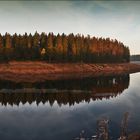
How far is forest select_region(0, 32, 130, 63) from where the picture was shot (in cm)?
12231

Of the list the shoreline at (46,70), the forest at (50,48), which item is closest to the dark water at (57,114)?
the shoreline at (46,70)

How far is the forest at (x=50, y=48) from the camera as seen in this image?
401 feet

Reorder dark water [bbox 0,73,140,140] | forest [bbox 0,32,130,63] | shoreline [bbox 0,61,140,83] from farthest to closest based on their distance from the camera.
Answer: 1. forest [bbox 0,32,130,63]
2. shoreline [bbox 0,61,140,83]
3. dark water [bbox 0,73,140,140]

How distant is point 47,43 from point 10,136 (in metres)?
101

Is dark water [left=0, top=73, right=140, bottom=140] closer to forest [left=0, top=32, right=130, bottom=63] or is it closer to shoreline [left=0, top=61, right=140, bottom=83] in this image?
shoreline [left=0, top=61, right=140, bottom=83]

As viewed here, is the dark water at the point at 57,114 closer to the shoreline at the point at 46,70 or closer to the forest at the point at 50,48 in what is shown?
the shoreline at the point at 46,70

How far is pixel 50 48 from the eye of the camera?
414ft

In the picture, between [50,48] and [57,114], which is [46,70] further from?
[57,114]

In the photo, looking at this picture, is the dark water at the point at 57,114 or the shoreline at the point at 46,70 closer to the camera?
the dark water at the point at 57,114

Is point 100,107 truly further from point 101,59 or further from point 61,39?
point 101,59

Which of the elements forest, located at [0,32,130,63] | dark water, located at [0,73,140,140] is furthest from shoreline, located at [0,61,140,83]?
dark water, located at [0,73,140,140]

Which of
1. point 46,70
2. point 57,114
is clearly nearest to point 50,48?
point 46,70

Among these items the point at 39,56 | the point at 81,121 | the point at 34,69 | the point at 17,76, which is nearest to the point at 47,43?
the point at 39,56

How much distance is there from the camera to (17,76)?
98875mm
